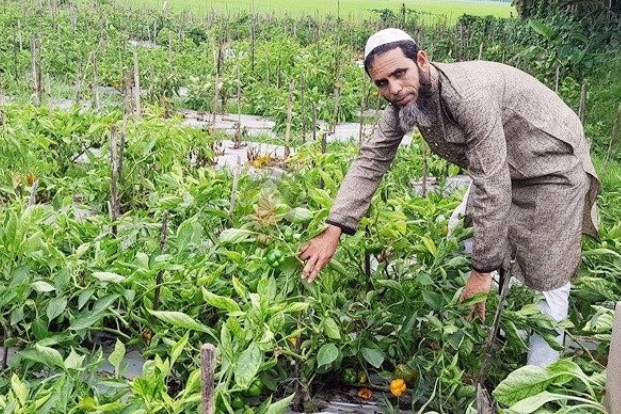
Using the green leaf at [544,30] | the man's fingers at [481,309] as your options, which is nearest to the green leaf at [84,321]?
the man's fingers at [481,309]

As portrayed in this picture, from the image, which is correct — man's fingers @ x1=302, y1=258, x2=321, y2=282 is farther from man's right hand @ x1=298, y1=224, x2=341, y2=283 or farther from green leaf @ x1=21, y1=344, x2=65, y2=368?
green leaf @ x1=21, y1=344, x2=65, y2=368

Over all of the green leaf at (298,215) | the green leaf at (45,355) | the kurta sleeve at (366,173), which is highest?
the kurta sleeve at (366,173)

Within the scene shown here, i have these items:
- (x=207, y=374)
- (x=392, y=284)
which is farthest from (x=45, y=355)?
(x=392, y=284)

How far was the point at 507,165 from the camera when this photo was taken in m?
2.28

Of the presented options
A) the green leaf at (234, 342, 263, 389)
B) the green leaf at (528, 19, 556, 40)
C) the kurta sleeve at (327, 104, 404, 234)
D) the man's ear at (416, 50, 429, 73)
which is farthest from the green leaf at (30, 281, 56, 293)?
the green leaf at (528, 19, 556, 40)

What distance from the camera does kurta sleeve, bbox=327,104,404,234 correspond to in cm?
241

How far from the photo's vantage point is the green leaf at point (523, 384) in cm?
162

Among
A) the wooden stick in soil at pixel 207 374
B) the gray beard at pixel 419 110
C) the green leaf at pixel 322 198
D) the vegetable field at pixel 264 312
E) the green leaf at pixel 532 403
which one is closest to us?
the wooden stick in soil at pixel 207 374

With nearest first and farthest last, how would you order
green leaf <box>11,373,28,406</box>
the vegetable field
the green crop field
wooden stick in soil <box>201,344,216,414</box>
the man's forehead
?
wooden stick in soil <box>201,344,216,414</box> < green leaf <box>11,373,28,406</box> < the vegetable field < the man's forehead < the green crop field

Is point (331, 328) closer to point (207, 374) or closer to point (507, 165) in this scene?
point (507, 165)

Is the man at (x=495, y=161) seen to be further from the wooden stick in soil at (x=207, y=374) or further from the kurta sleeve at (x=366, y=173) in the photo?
the wooden stick in soil at (x=207, y=374)

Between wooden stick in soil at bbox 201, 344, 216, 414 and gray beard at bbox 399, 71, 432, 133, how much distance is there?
1195 millimetres

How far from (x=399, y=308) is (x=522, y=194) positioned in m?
0.51

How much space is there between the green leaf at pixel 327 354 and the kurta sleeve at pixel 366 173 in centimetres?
34
